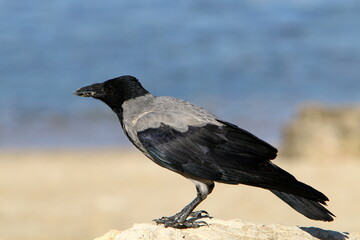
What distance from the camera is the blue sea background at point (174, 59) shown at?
17.2m

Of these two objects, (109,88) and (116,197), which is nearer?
(109,88)

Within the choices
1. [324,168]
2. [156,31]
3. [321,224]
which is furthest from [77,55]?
[321,224]

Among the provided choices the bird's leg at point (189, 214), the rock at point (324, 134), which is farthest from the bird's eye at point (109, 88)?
the rock at point (324, 134)

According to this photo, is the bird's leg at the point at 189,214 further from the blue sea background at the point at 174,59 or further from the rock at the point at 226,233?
the blue sea background at the point at 174,59

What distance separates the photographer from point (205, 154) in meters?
6.30

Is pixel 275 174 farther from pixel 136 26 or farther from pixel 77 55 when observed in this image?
pixel 136 26

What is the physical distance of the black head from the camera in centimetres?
670

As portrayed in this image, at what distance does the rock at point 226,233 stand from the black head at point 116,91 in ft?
3.58

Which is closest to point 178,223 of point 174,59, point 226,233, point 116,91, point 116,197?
point 226,233

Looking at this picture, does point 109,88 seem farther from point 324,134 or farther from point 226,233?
point 324,134

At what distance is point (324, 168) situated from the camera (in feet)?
42.9

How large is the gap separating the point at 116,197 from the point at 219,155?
580 cm

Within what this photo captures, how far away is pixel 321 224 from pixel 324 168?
2773 mm

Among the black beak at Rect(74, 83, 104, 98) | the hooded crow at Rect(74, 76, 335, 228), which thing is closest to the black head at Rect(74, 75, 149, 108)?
the black beak at Rect(74, 83, 104, 98)
